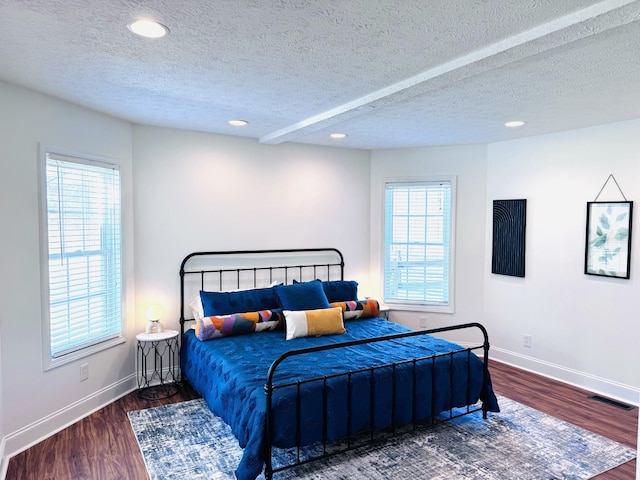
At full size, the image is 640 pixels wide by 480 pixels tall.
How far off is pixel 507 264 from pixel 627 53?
2833 mm

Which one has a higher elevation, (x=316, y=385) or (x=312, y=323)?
(x=312, y=323)

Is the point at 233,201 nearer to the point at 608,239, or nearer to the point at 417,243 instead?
the point at 417,243

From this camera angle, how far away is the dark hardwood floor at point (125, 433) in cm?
275

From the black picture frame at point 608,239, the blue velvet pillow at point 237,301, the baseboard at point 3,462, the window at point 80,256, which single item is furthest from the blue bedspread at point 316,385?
the black picture frame at point 608,239

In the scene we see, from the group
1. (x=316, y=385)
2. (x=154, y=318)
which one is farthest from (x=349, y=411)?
(x=154, y=318)

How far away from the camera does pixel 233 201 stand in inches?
181

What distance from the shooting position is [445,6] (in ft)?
5.81

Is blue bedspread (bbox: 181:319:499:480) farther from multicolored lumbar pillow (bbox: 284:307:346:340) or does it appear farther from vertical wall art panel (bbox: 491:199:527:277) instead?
vertical wall art panel (bbox: 491:199:527:277)

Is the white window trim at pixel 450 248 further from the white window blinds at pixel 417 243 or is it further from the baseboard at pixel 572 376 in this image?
the baseboard at pixel 572 376

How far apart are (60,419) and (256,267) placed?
2.17 metres

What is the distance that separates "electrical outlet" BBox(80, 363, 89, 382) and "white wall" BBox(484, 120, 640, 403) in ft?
13.3

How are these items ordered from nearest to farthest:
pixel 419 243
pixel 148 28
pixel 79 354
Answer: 1. pixel 148 28
2. pixel 79 354
3. pixel 419 243

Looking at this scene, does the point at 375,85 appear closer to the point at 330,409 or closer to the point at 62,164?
the point at 330,409

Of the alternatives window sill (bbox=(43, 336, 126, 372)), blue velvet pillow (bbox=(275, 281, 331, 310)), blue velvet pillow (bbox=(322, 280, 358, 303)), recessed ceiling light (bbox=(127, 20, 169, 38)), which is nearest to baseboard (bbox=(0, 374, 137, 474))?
window sill (bbox=(43, 336, 126, 372))
